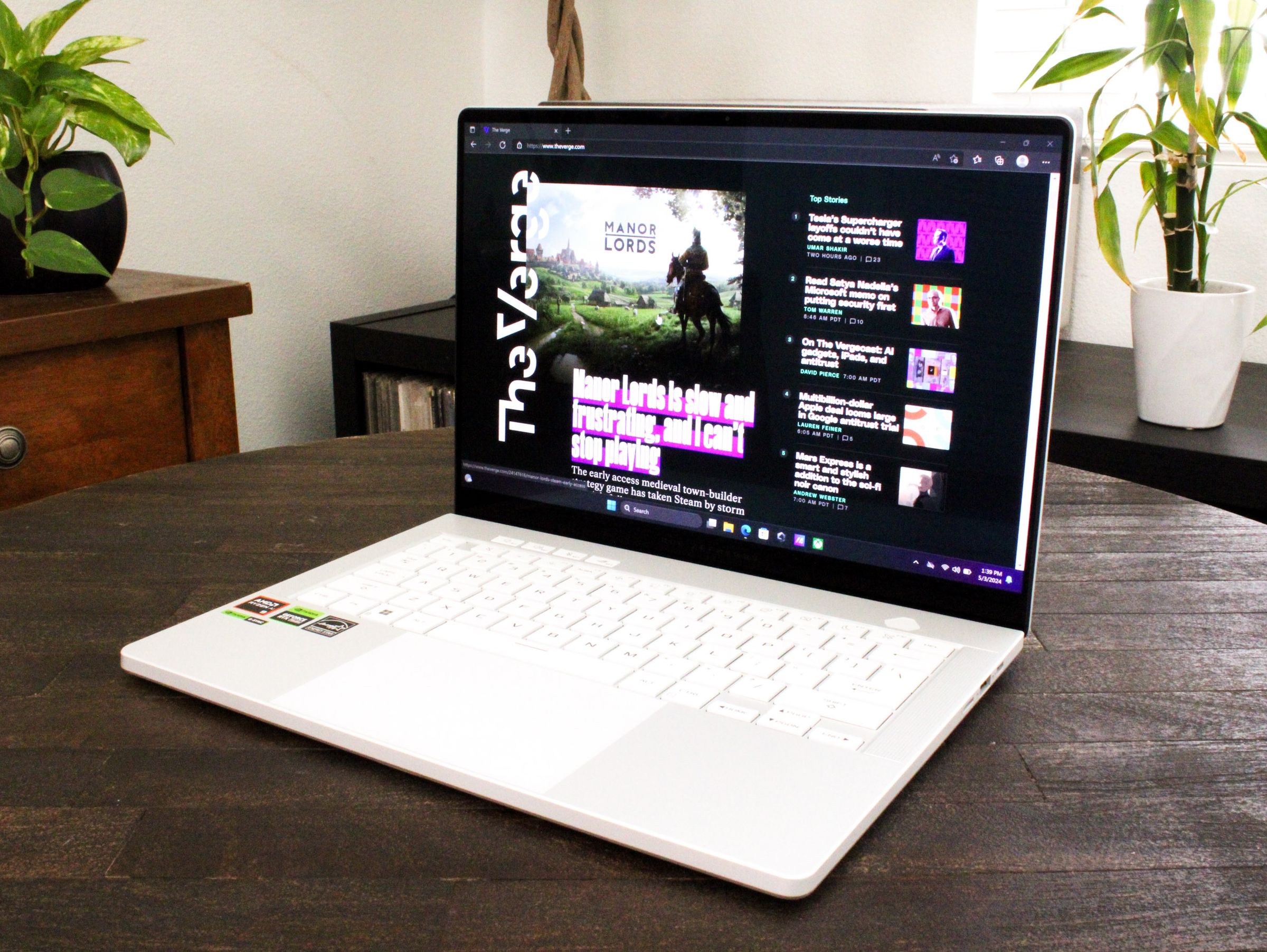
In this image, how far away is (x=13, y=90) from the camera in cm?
111

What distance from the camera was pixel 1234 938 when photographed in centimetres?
40

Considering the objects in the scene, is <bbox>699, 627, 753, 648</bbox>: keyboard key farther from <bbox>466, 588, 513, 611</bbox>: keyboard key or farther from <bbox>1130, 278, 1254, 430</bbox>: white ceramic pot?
<bbox>1130, 278, 1254, 430</bbox>: white ceramic pot

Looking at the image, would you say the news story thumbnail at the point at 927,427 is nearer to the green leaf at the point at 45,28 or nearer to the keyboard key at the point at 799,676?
the keyboard key at the point at 799,676

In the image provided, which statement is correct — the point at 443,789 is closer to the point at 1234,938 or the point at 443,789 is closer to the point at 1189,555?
the point at 1234,938

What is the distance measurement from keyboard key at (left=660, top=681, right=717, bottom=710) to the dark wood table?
0.10m

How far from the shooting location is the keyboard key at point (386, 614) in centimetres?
65

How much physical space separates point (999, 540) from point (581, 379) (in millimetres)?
308

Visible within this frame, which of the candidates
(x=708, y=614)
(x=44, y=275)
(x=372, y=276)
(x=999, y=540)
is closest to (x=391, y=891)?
(x=708, y=614)

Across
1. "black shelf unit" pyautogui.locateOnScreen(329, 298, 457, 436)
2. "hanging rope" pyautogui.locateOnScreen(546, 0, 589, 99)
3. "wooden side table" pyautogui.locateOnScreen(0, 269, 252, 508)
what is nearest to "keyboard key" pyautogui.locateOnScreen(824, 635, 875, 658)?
"wooden side table" pyautogui.locateOnScreen(0, 269, 252, 508)

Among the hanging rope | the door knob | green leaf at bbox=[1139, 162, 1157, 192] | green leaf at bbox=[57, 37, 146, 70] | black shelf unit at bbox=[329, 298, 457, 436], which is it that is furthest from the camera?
the hanging rope

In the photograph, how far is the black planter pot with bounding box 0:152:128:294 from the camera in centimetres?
119

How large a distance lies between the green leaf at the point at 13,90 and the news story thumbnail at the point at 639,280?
0.68m

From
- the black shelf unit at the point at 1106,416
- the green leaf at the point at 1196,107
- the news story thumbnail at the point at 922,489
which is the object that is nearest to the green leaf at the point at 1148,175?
the green leaf at the point at 1196,107

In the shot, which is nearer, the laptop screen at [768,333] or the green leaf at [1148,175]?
the laptop screen at [768,333]
